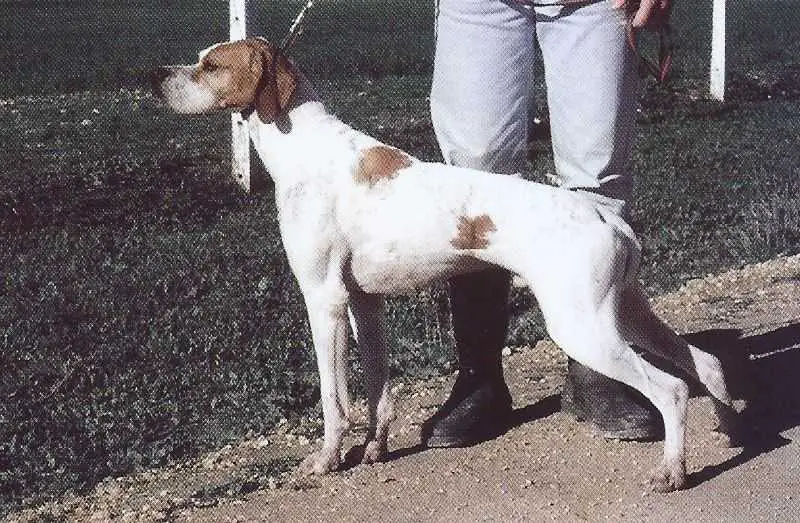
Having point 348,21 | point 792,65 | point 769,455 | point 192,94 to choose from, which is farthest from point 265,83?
point 348,21

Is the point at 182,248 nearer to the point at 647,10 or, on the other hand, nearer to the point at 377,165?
the point at 377,165

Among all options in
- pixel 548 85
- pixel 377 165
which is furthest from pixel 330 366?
pixel 548 85

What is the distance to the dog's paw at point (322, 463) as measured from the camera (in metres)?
4.86

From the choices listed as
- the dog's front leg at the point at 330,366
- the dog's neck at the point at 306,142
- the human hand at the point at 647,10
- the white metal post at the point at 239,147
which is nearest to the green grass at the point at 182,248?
the white metal post at the point at 239,147

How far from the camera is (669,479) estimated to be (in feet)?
15.0

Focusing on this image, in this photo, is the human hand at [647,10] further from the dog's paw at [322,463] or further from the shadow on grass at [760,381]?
the dog's paw at [322,463]

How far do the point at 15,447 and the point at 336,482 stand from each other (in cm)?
168

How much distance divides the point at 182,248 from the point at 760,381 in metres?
4.95

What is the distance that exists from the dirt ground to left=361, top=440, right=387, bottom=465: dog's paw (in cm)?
4

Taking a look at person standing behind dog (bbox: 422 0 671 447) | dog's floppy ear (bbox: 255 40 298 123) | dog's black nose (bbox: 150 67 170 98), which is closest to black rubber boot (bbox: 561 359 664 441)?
person standing behind dog (bbox: 422 0 671 447)

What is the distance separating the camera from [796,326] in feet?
22.2

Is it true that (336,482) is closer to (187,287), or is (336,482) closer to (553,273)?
(553,273)

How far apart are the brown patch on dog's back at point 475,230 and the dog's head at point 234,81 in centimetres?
76

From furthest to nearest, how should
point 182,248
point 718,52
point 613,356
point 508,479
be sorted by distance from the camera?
point 718,52 → point 182,248 → point 508,479 → point 613,356
